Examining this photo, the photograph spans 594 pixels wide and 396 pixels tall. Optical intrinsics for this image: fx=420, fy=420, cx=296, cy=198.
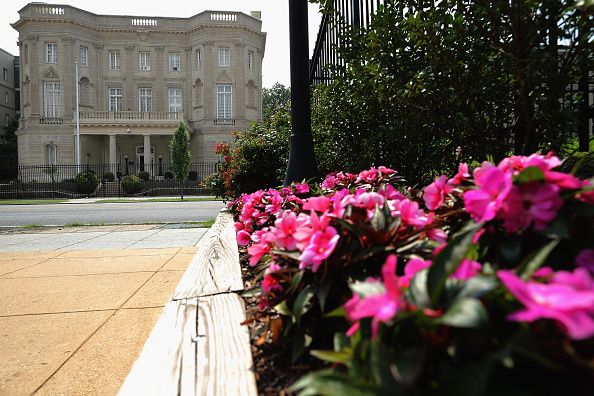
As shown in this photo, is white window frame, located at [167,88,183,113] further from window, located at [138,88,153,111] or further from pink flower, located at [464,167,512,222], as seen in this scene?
pink flower, located at [464,167,512,222]

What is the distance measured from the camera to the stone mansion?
1588 inches

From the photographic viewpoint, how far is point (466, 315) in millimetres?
549

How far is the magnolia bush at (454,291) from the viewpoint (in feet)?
1.73

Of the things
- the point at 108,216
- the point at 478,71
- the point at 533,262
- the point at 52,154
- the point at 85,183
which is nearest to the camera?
the point at 533,262

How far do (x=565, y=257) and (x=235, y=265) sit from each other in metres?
1.52

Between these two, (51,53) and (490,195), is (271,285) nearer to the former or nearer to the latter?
(490,195)

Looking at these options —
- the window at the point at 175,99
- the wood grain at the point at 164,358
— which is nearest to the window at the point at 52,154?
the window at the point at 175,99

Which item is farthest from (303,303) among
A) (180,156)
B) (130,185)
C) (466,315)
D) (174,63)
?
(174,63)

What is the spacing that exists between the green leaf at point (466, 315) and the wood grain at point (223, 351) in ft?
1.68

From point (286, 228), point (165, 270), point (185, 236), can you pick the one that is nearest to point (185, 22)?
point (185, 236)

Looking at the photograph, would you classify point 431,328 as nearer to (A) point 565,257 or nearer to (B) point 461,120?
(A) point 565,257

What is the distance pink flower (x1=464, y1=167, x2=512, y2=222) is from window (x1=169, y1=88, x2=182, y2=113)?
4695 cm

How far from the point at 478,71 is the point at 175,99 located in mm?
45647

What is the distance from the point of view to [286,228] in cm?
117
